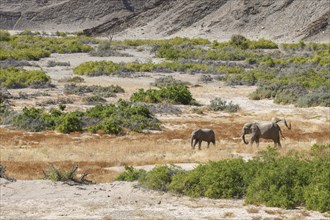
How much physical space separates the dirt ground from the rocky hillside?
203 ft

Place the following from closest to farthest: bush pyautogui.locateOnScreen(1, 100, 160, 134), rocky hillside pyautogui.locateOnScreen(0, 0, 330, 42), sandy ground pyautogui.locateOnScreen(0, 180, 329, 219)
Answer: sandy ground pyautogui.locateOnScreen(0, 180, 329, 219)
bush pyautogui.locateOnScreen(1, 100, 160, 134)
rocky hillside pyautogui.locateOnScreen(0, 0, 330, 42)

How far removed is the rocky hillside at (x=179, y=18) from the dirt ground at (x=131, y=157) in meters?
61.9

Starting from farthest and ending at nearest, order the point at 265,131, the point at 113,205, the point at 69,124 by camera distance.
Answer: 1. the point at 69,124
2. the point at 265,131
3. the point at 113,205

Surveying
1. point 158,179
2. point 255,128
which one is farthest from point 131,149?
point 158,179

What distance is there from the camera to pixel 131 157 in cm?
2064

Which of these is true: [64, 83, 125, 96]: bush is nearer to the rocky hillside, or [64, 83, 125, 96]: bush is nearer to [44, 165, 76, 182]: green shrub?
[44, 165, 76, 182]: green shrub

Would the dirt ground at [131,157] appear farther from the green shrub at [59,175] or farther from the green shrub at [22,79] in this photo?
the green shrub at [22,79]

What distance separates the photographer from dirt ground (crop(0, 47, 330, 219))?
1280 cm

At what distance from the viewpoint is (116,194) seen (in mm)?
14469

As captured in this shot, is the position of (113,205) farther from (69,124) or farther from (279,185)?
(69,124)

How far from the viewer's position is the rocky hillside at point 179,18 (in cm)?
10000

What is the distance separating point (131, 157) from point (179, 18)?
94206 mm

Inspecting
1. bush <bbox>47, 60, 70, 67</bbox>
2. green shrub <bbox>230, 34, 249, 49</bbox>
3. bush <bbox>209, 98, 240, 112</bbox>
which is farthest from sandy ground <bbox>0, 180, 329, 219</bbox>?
green shrub <bbox>230, 34, 249, 49</bbox>

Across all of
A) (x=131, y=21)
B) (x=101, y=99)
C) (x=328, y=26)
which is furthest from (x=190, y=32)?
(x=101, y=99)
